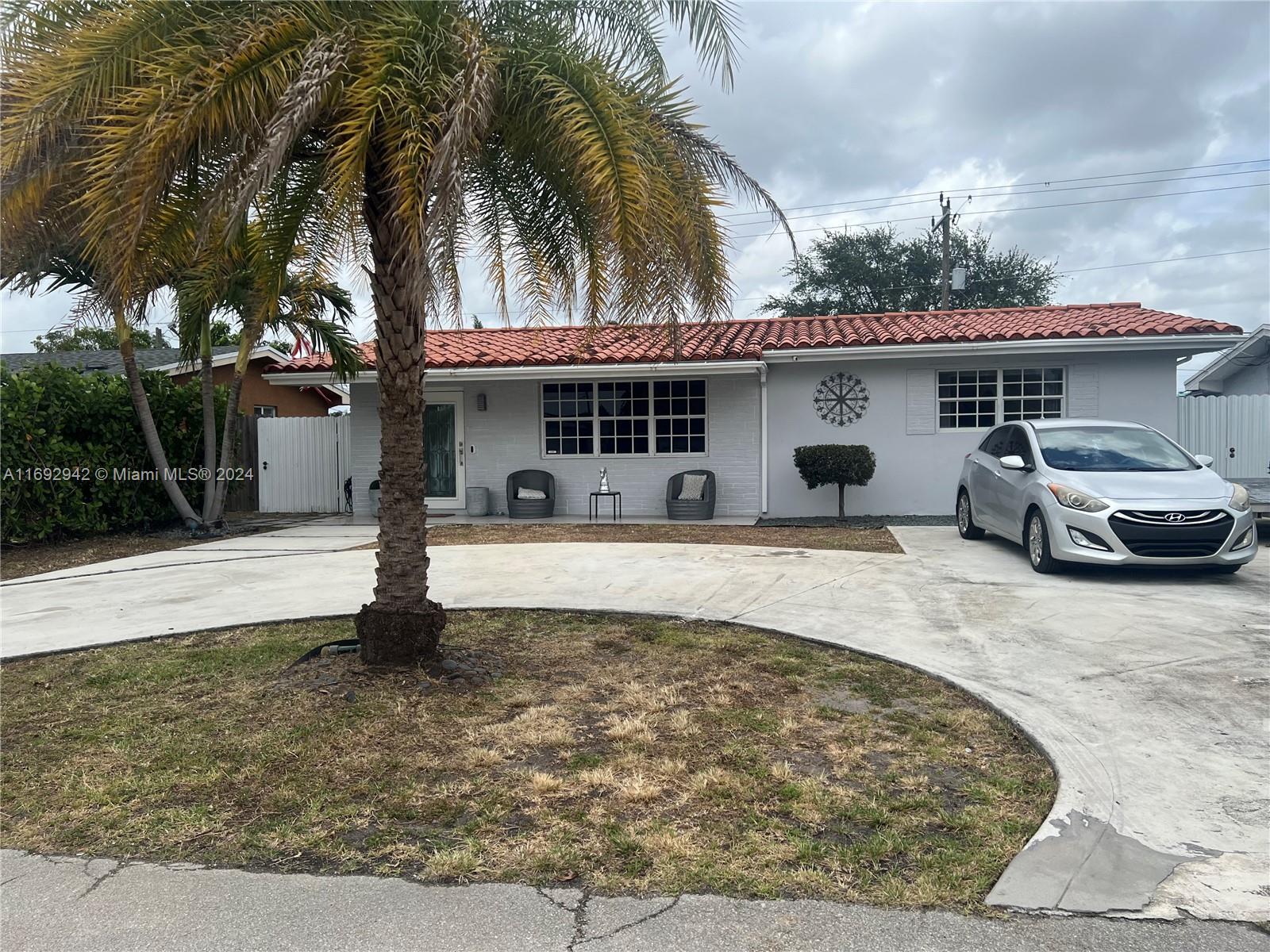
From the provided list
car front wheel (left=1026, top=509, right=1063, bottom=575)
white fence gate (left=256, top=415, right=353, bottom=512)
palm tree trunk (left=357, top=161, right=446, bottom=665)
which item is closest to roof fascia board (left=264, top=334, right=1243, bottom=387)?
white fence gate (left=256, top=415, right=353, bottom=512)

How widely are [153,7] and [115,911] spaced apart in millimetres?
4377

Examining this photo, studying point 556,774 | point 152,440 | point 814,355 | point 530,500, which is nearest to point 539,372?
point 530,500

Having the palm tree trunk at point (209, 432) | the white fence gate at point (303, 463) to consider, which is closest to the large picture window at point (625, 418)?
the white fence gate at point (303, 463)

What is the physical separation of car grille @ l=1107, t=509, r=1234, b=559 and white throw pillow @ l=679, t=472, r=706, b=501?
7250mm

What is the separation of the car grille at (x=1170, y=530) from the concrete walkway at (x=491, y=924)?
6.14 metres

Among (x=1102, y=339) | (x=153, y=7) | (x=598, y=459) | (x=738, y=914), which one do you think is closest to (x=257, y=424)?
(x=598, y=459)

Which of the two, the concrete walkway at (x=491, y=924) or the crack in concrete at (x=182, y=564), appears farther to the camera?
the crack in concrete at (x=182, y=564)

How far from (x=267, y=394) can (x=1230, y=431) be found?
2250 centimetres

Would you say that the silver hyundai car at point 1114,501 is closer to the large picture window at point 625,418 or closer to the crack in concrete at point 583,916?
the large picture window at point 625,418

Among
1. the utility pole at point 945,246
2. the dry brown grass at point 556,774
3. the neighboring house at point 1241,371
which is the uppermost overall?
the utility pole at point 945,246

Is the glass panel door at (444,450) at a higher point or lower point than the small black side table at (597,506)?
higher

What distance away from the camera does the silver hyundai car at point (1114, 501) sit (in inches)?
320

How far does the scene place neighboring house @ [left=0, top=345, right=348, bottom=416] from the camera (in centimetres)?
2020

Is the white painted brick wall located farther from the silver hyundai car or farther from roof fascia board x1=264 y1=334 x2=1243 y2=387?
the silver hyundai car
